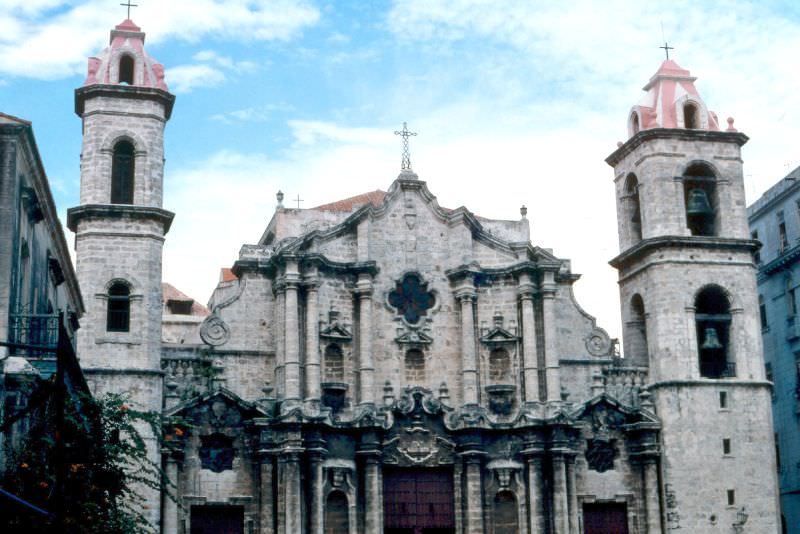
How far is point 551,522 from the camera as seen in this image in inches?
1398

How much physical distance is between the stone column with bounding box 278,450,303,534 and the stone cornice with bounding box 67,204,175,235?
24.6 ft

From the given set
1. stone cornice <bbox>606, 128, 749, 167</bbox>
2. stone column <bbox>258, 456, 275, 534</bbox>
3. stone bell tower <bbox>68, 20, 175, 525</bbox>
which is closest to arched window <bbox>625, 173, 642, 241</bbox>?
stone cornice <bbox>606, 128, 749, 167</bbox>

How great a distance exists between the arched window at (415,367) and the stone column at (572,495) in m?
4.83

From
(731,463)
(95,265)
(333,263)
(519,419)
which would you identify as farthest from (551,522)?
(95,265)

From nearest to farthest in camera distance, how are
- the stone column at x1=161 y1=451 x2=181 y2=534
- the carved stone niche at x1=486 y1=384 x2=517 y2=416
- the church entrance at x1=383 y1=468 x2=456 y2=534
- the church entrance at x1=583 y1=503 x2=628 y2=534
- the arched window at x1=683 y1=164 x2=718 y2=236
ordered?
the stone column at x1=161 y1=451 x2=181 y2=534 < the church entrance at x1=383 y1=468 x2=456 y2=534 < the church entrance at x1=583 y1=503 x2=628 y2=534 < the carved stone niche at x1=486 y1=384 x2=517 y2=416 < the arched window at x1=683 y1=164 x2=718 y2=236

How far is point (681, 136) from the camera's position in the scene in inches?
1527

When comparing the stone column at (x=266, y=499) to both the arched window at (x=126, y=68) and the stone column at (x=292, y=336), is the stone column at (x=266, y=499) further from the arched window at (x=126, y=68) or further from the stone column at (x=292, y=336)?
the arched window at (x=126, y=68)

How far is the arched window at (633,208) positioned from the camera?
39969 mm

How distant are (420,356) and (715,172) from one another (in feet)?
35.3

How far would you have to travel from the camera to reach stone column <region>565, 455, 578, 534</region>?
116 feet

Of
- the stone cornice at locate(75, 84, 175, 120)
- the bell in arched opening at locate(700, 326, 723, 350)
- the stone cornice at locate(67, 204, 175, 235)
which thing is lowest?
the bell in arched opening at locate(700, 326, 723, 350)

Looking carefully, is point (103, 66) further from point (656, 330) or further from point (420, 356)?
point (656, 330)

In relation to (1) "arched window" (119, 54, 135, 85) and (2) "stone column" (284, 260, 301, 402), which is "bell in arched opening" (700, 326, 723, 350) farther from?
(1) "arched window" (119, 54, 135, 85)

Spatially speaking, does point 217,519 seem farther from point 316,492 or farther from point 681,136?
point 681,136
